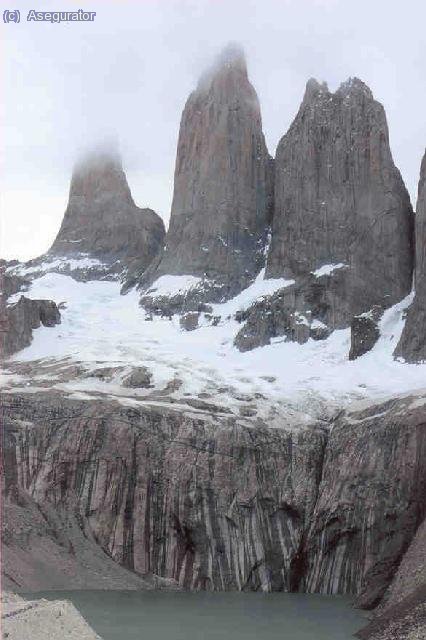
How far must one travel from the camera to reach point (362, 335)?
97375 mm

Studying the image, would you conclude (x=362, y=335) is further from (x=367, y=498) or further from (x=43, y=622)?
(x=43, y=622)

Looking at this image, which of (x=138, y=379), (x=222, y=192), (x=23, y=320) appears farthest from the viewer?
(x=222, y=192)

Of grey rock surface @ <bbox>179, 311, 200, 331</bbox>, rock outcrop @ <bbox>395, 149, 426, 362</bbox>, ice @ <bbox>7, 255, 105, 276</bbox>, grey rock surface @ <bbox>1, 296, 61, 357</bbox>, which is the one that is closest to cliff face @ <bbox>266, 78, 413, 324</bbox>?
rock outcrop @ <bbox>395, 149, 426, 362</bbox>

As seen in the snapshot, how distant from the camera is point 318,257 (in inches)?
4400

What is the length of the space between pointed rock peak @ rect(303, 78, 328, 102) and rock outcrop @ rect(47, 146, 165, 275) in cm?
3148

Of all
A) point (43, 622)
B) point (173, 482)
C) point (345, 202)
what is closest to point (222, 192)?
point (345, 202)

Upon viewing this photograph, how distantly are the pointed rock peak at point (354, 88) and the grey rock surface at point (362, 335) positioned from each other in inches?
1165

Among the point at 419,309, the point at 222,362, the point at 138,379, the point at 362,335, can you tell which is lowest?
the point at 138,379

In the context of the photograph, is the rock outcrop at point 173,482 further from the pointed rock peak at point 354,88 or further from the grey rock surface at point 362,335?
the pointed rock peak at point 354,88

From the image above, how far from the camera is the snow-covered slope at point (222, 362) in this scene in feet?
285

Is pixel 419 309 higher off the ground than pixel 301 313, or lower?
higher

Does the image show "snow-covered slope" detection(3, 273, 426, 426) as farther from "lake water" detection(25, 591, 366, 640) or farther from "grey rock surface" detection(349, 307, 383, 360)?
"lake water" detection(25, 591, 366, 640)

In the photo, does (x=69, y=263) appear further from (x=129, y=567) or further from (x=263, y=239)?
(x=129, y=567)

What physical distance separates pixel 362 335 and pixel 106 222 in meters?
55.9
